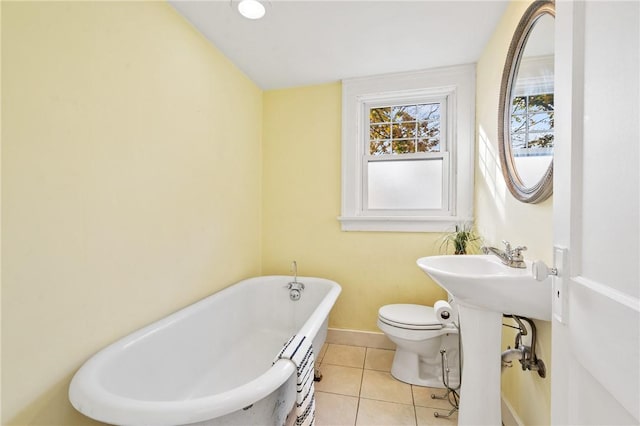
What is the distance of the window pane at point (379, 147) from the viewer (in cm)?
236

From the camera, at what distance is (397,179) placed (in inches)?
92.1

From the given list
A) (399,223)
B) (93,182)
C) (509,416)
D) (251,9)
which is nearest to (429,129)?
(399,223)

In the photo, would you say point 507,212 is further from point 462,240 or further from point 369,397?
point 369,397

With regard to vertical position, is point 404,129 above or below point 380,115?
below

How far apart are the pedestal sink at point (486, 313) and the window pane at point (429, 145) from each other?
1153 mm

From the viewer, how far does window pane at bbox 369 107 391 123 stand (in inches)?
93.3

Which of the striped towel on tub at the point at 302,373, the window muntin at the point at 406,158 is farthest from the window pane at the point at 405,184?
the striped towel on tub at the point at 302,373

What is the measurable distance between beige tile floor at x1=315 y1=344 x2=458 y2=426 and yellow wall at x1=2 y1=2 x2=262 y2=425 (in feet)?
3.41

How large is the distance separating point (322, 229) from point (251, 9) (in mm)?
1608

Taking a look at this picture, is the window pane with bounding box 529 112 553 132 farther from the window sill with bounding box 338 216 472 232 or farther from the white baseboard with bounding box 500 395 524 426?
the white baseboard with bounding box 500 395 524 426

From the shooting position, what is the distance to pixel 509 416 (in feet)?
4.70

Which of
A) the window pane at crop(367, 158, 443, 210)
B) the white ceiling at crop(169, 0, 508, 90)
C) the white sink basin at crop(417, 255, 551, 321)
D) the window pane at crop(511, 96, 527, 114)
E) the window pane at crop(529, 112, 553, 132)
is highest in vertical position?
the white ceiling at crop(169, 0, 508, 90)

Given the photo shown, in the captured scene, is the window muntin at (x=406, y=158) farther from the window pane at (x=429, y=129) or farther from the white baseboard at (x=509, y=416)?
the white baseboard at (x=509, y=416)

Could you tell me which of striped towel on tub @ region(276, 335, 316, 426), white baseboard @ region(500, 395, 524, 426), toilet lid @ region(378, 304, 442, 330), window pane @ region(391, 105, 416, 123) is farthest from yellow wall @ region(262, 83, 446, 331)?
striped towel on tub @ region(276, 335, 316, 426)
